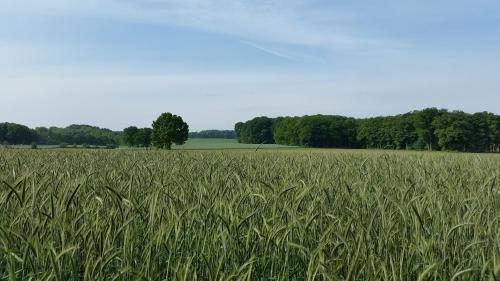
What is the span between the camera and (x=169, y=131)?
72500 millimetres

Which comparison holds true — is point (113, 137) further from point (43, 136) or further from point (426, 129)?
point (426, 129)

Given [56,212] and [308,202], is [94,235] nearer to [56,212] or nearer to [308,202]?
[56,212]

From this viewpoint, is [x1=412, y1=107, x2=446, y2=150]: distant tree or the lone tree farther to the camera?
[x1=412, y1=107, x2=446, y2=150]: distant tree

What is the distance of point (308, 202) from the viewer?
3404mm

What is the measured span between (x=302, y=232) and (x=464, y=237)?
3.65 ft

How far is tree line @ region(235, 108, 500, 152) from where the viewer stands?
261ft

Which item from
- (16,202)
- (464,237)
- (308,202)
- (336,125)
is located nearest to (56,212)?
(16,202)

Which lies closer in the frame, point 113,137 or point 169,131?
point 169,131

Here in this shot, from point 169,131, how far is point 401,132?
46341mm

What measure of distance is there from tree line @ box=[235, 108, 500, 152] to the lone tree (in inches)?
1227

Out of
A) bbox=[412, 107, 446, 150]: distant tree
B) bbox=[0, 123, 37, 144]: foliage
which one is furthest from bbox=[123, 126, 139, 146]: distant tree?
bbox=[412, 107, 446, 150]: distant tree

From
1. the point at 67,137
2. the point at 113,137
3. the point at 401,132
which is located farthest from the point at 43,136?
the point at 401,132

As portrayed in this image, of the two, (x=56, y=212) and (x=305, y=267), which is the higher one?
(x=56, y=212)

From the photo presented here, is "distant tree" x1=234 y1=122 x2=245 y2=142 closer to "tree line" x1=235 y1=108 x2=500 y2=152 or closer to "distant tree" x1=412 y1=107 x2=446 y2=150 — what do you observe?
"tree line" x1=235 y1=108 x2=500 y2=152
